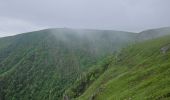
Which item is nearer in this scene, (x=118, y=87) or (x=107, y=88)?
(x=118, y=87)

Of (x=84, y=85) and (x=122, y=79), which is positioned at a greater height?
(x=122, y=79)

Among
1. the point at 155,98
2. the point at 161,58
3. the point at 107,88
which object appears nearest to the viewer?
the point at 155,98

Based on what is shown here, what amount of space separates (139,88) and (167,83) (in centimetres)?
781

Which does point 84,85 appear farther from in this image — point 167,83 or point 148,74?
point 167,83

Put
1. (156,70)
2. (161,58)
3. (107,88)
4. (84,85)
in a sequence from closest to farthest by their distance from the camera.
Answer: (156,70)
(107,88)
(161,58)
(84,85)

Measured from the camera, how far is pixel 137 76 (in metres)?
66.6

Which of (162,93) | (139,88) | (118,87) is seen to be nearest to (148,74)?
(118,87)

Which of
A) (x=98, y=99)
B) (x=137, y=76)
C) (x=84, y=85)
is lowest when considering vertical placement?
(x=84, y=85)

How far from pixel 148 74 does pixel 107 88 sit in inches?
488

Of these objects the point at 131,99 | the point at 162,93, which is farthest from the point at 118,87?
the point at 162,93

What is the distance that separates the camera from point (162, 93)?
4006 cm

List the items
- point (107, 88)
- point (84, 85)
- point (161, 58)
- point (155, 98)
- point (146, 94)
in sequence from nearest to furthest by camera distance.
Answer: point (155, 98) < point (146, 94) < point (107, 88) < point (161, 58) < point (84, 85)

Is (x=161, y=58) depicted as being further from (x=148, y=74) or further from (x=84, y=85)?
(x=84, y=85)

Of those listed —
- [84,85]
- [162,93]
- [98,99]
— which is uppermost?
[162,93]
